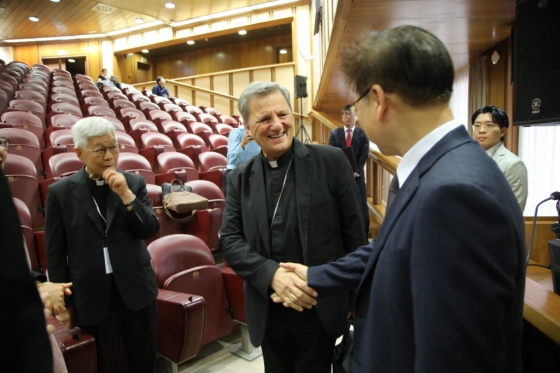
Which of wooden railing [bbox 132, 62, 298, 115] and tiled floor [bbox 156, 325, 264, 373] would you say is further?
wooden railing [bbox 132, 62, 298, 115]

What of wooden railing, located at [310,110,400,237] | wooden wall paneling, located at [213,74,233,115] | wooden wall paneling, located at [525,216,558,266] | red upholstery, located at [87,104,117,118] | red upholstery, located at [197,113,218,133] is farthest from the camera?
wooden wall paneling, located at [213,74,233,115]

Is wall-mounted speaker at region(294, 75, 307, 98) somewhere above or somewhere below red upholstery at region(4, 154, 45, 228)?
above

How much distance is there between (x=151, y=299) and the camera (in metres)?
1.09

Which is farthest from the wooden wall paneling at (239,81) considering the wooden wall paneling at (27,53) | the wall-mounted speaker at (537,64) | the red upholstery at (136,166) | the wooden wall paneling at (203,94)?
the wall-mounted speaker at (537,64)

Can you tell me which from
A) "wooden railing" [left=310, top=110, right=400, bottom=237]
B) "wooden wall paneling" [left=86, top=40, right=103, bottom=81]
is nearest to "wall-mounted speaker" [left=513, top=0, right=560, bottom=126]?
"wooden railing" [left=310, top=110, right=400, bottom=237]

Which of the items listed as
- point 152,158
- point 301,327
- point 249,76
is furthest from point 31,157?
point 249,76

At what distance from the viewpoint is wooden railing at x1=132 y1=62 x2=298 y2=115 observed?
7.13 metres

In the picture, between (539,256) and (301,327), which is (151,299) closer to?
(301,327)

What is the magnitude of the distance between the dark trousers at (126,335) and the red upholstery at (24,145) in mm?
1774

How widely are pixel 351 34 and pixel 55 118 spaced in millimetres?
2747

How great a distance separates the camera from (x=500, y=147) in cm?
159

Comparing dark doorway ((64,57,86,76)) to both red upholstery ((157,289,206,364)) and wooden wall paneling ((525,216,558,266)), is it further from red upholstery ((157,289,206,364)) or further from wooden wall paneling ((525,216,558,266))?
wooden wall paneling ((525,216,558,266))

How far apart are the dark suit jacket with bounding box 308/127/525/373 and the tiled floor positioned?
1.13 m

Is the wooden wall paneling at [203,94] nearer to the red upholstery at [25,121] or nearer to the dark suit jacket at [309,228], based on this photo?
the red upholstery at [25,121]
